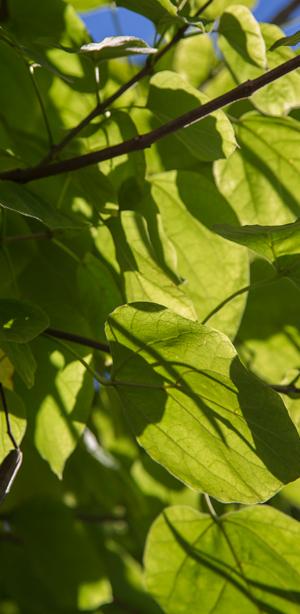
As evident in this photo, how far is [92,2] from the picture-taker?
94 centimetres

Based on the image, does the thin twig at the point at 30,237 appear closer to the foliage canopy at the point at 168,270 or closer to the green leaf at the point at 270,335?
the foliage canopy at the point at 168,270

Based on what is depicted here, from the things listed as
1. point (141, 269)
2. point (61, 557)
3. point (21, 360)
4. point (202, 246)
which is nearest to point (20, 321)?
point (21, 360)

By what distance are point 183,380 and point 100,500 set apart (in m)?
0.71

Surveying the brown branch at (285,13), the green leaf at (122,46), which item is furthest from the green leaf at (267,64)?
the brown branch at (285,13)

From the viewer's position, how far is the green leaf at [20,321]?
586 millimetres

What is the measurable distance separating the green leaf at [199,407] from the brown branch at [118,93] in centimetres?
16

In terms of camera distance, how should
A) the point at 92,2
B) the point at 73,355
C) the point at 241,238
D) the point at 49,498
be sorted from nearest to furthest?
the point at 241,238
the point at 73,355
the point at 92,2
the point at 49,498

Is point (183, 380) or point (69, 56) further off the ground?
point (69, 56)

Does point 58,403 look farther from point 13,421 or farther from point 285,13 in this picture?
point 285,13

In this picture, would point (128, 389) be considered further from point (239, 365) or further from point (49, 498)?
point (49, 498)

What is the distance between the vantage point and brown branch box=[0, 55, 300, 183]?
0.58 meters

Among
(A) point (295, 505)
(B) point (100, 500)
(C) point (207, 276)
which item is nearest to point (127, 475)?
(B) point (100, 500)

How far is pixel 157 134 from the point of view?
607 millimetres

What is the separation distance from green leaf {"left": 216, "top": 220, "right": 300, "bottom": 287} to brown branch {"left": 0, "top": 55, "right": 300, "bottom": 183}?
0.08 m
